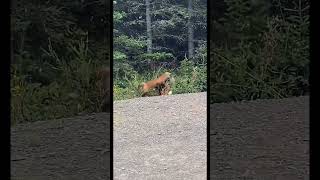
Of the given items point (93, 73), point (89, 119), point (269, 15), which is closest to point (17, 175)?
point (89, 119)

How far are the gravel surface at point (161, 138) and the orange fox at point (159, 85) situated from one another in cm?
11

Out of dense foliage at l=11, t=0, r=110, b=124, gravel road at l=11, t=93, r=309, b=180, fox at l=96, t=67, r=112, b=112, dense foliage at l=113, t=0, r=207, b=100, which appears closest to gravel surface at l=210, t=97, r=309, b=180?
gravel road at l=11, t=93, r=309, b=180

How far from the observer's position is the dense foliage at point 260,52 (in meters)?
2.40

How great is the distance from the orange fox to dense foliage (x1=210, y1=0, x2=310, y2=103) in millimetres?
4357

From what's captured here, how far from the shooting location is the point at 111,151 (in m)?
2.40

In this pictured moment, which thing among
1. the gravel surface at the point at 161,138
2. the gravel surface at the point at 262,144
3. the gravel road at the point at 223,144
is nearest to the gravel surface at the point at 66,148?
the gravel road at the point at 223,144

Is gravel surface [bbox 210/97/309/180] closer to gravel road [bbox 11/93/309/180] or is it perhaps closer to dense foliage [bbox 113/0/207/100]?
gravel road [bbox 11/93/309/180]

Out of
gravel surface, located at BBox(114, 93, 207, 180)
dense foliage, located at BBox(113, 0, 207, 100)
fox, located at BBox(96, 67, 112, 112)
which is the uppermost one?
dense foliage, located at BBox(113, 0, 207, 100)

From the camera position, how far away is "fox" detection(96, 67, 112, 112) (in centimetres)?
240

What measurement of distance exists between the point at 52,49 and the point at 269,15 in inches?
42.1

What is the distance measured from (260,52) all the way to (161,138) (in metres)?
3.48

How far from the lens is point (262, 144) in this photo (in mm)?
2430

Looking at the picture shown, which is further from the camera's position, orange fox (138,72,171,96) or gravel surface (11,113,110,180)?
orange fox (138,72,171,96)

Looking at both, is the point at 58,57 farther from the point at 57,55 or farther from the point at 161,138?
the point at 161,138
